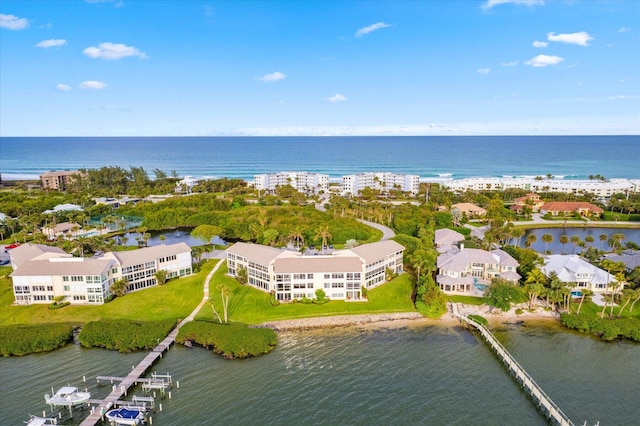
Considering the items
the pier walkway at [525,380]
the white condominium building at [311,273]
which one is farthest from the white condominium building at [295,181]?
the pier walkway at [525,380]

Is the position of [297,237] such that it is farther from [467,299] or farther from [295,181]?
[295,181]

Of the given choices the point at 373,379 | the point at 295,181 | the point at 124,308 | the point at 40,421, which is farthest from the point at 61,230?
the point at 295,181

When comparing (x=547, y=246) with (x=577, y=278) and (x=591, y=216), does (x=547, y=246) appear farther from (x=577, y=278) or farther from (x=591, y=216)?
(x=591, y=216)

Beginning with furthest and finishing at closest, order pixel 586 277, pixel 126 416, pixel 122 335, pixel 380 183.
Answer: pixel 380 183, pixel 586 277, pixel 122 335, pixel 126 416

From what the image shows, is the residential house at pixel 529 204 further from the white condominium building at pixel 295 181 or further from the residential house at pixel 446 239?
the white condominium building at pixel 295 181

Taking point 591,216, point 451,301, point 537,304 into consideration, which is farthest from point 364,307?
point 591,216

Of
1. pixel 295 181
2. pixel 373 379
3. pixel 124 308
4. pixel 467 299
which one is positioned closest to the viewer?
pixel 373 379
